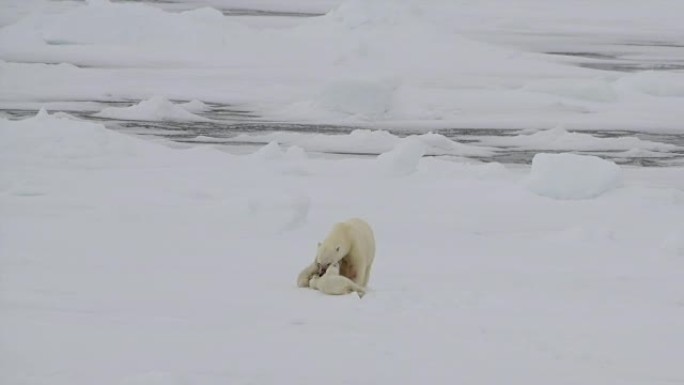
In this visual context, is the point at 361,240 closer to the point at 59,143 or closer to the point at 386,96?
the point at 59,143

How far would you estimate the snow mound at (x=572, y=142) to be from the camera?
1385 centimetres

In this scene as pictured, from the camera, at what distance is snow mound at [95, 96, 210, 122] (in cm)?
1512

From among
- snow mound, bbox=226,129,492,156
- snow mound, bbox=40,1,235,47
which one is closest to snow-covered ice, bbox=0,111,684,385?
snow mound, bbox=226,129,492,156

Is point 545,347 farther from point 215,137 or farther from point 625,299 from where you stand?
point 215,137

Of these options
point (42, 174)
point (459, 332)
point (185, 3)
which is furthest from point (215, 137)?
point (185, 3)

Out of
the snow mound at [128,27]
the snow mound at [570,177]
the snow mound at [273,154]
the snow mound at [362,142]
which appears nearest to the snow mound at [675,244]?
the snow mound at [570,177]

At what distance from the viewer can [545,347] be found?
5.11 metres

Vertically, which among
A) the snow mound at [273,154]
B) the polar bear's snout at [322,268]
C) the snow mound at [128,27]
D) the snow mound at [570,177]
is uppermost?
the snow mound at [128,27]

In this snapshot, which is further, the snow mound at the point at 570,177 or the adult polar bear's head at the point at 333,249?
the snow mound at the point at 570,177

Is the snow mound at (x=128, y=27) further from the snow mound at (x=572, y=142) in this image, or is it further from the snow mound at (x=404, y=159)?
the snow mound at (x=404, y=159)

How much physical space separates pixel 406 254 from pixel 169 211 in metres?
1.66

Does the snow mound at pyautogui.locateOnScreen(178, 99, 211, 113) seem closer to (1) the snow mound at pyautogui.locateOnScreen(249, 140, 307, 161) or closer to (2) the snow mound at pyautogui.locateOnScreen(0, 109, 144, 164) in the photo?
(2) the snow mound at pyautogui.locateOnScreen(0, 109, 144, 164)

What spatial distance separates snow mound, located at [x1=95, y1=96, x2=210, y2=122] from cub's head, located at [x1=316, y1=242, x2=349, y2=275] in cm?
937

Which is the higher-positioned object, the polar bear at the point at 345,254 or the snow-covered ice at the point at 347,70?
the snow-covered ice at the point at 347,70
